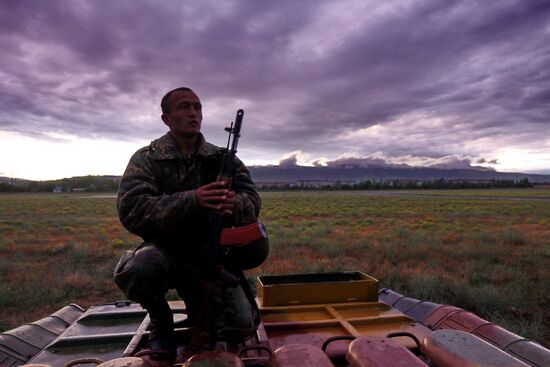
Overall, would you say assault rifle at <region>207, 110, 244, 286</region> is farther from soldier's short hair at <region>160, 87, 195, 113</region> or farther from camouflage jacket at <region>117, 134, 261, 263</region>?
soldier's short hair at <region>160, 87, 195, 113</region>

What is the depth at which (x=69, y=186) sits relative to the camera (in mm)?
143500

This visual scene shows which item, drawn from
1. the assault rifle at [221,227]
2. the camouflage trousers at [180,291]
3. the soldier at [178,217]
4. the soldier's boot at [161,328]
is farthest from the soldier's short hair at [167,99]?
the soldier's boot at [161,328]

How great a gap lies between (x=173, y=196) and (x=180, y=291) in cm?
86

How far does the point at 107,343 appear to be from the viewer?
3350mm

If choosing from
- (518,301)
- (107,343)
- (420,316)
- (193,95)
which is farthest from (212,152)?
(518,301)

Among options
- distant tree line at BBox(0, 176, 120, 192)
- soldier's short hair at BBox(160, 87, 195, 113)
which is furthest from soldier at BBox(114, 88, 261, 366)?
distant tree line at BBox(0, 176, 120, 192)

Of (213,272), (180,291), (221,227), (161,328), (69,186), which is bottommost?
(161,328)

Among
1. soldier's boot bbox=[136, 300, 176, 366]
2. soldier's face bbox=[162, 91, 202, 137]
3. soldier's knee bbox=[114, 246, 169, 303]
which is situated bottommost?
soldier's boot bbox=[136, 300, 176, 366]

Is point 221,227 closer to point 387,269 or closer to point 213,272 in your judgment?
point 213,272

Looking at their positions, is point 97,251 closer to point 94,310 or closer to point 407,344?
point 94,310

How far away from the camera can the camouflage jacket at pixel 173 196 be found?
2750 mm

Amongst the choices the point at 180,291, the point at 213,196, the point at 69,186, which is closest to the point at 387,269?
the point at 180,291

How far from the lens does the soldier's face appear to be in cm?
313

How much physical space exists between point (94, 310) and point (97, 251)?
8.60 metres
